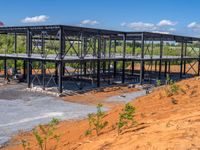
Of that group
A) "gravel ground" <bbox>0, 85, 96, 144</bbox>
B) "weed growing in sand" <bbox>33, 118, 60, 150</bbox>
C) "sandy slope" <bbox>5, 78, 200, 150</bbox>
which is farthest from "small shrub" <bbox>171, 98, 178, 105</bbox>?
"gravel ground" <bbox>0, 85, 96, 144</bbox>

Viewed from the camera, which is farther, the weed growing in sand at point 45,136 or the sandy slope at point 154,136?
the weed growing in sand at point 45,136

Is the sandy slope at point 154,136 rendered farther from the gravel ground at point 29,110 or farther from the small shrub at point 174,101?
the gravel ground at point 29,110

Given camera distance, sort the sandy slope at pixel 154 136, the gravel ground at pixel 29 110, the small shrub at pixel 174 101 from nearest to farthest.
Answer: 1. the sandy slope at pixel 154 136
2. the small shrub at pixel 174 101
3. the gravel ground at pixel 29 110

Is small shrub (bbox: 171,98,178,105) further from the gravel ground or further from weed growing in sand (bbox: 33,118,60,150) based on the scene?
the gravel ground

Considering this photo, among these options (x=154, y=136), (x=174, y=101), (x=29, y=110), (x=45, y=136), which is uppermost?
(x=174, y=101)

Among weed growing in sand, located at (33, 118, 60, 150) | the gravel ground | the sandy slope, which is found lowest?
the gravel ground

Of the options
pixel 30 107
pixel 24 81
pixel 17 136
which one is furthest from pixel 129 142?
pixel 24 81

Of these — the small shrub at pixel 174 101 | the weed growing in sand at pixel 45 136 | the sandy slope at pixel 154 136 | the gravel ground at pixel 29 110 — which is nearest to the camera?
the sandy slope at pixel 154 136

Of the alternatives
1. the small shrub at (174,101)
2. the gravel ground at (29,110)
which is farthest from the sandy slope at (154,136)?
the gravel ground at (29,110)

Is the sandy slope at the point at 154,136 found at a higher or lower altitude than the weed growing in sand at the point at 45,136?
higher

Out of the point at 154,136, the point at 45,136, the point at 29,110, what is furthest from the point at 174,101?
the point at 29,110

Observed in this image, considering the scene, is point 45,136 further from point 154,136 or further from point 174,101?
point 154,136

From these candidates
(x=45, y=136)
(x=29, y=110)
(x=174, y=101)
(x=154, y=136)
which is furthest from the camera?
(x=29, y=110)

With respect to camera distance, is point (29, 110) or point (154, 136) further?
point (29, 110)
